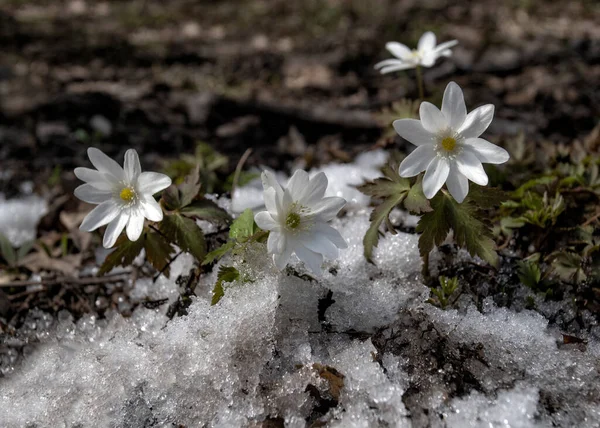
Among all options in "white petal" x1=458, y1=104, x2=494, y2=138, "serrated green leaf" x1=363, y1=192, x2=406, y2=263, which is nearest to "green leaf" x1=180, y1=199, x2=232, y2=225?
"serrated green leaf" x1=363, y1=192, x2=406, y2=263

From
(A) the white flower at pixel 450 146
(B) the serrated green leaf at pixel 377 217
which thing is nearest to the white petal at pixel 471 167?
(A) the white flower at pixel 450 146

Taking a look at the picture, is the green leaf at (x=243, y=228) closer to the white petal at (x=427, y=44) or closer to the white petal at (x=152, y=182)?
the white petal at (x=152, y=182)

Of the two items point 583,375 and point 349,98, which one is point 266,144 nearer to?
point 349,98

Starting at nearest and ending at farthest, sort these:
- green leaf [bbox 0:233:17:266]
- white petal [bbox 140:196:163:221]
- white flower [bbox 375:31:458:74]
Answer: white petal [bbox 140:196:163:221], white flower [bbox 375:31:458:74], green leaf [bbox 0:233:17:266]

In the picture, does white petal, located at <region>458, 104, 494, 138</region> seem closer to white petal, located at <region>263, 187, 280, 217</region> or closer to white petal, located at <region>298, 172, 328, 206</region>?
white petal, located at <region>298, 172, 328, 206</region>

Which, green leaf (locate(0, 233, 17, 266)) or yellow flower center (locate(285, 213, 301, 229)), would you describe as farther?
green leaf (locate(0, 233, 17, 266))

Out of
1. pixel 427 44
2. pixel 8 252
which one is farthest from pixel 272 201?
pixel 8 252

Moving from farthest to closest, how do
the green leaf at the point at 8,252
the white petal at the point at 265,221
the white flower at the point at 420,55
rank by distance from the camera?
the green leaf at the point at 8,252
the white flower at the point at 420,55
the white petal at the point at 265,221
